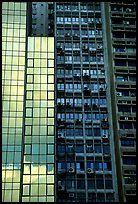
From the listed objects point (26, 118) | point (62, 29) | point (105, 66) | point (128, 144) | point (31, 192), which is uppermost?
point (62, 29)

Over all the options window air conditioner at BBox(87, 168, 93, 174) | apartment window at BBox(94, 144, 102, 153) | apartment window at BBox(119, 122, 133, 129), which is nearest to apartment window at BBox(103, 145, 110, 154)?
apartment window at BBox(94, 144, 102, 153)

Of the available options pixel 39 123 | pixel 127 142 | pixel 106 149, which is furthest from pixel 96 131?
pixel 39 123

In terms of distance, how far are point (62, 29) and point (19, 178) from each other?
793 inches

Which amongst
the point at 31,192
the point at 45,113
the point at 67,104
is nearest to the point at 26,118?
the point at 45,113

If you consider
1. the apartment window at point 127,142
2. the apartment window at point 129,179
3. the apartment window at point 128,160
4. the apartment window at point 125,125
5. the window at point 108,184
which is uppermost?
the apartment window at point 125,125

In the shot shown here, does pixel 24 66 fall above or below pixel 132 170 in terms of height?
above

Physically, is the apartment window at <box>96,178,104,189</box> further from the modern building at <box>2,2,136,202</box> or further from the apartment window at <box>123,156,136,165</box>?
the apartment window at <box>123,156,136,165</box>

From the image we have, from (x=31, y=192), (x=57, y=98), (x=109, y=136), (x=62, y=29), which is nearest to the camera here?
(x=31, y=192)

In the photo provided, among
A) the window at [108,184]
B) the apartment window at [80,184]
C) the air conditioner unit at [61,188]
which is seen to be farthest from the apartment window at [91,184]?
the air conditioner unit at [61,188]

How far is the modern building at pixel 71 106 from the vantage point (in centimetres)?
3509

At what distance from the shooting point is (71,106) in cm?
3909

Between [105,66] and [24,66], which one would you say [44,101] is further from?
[105,66]

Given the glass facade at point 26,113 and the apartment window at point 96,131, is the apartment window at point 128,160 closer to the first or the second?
the apartment window at point 96,131

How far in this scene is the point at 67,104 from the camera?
39188mm
